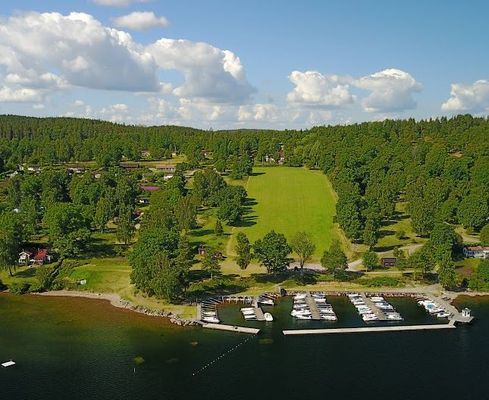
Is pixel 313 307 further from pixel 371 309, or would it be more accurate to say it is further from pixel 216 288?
pixel 216 288

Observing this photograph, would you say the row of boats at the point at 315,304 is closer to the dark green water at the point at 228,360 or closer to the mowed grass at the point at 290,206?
the dark green water at the point at 228,360

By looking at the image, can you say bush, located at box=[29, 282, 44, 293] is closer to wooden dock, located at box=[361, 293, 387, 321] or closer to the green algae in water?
the green algae in water

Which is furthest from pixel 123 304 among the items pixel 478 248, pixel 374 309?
pixel 478 248

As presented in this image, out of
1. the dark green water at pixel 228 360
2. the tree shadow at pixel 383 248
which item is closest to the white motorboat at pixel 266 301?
the dark green water at pixel 228 360

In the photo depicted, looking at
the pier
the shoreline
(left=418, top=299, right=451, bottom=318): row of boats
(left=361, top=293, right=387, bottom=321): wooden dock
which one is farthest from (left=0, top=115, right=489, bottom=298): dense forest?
(left=361, top=293, right=387, bottom=321): wooden dock

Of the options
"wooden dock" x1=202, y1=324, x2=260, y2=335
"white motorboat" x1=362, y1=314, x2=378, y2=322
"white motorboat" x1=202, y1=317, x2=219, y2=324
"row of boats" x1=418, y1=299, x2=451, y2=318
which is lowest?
"wooden dock" x1=202, y1=324, x2=260, y2=335

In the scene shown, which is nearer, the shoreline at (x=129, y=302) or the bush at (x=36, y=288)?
the shoreline at (x=129, y=302)

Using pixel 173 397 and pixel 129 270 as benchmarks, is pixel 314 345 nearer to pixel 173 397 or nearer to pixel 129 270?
pixel 173 397
